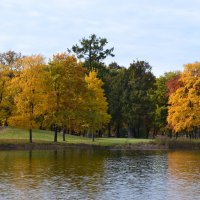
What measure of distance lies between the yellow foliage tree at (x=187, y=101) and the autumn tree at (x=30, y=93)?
2753 cm

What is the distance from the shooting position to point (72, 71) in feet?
269

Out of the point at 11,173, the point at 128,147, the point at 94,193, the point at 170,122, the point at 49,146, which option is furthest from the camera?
the point at 170,122

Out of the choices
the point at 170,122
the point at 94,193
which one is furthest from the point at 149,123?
the point at 94,193

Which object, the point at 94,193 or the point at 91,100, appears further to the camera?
the point at 91,100

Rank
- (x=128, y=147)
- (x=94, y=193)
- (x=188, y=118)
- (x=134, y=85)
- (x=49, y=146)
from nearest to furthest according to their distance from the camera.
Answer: (x=94, y=193) → (x=49, y=146) → (x=128, y=147) → (x=188, y=118) → (x=134, y=85)

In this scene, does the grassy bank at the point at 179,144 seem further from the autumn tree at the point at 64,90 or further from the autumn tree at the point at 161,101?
the autumn tree at the point at 161,101

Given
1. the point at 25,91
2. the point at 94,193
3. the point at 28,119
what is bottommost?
the point at 94,193

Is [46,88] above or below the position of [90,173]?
above

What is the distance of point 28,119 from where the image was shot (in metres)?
76.6

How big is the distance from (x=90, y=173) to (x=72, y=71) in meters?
41.2

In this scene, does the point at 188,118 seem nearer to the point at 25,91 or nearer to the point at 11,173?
the point at 25,91

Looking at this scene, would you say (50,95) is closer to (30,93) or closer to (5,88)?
(30,93)

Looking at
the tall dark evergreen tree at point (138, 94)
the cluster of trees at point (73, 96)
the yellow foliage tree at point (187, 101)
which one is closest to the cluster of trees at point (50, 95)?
the cluster of trees at point (73, 96)

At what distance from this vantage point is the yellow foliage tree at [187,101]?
8744 centimetres
